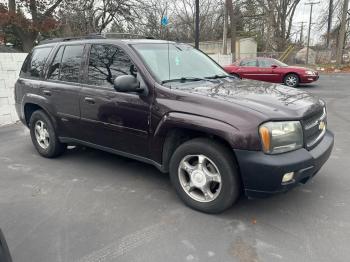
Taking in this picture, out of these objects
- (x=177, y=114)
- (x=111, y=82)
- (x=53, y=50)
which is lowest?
(x=177, y=114)

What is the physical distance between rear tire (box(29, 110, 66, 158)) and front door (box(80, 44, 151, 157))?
0.80 meters

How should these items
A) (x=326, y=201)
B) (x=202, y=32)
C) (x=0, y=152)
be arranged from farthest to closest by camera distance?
(x=202, y=32)
(x=0, y=152)
(x=326, y=201)

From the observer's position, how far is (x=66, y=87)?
4.60 m

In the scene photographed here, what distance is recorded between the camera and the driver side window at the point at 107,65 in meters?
3.98

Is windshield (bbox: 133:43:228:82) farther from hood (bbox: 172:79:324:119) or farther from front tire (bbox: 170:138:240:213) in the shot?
front tire (bbox: 170:138:240:213)

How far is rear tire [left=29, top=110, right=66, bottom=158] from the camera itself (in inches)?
199

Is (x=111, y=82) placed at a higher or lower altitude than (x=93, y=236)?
higher

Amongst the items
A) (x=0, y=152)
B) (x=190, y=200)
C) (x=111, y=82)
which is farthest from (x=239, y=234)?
(x=0, y=152)

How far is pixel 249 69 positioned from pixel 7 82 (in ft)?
34.0

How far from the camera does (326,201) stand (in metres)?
3.65

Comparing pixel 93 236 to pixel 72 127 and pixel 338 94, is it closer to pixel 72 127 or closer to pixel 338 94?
pixel 72 127

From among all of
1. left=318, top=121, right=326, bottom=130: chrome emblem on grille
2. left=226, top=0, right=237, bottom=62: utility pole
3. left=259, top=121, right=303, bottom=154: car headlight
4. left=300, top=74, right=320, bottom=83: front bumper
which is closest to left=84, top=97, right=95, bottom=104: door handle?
left=259, top=121, right=303, bottom=154: car headlight

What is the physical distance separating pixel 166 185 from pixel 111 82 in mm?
1456

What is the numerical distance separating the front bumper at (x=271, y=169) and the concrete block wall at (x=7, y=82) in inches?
264
